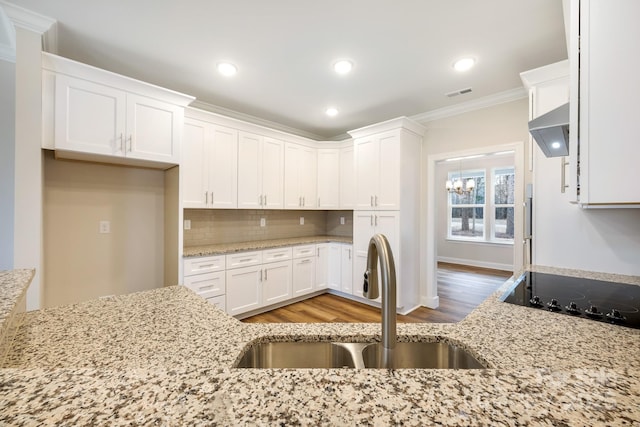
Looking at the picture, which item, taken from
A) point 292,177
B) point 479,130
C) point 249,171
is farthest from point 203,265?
point 479,130

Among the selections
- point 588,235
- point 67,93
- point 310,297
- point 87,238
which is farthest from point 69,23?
point 588,235

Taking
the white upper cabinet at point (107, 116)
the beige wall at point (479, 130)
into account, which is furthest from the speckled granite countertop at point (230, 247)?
the beige wall at point (479, 130)

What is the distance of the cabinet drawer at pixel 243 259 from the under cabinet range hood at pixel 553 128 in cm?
284

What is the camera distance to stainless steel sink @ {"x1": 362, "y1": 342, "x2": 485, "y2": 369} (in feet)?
2.77

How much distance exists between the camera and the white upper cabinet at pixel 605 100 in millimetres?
811

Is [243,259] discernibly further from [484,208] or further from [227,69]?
[484,208]

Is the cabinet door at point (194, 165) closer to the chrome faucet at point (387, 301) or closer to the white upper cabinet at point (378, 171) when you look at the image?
the white upper cabinet at point (378, 171)

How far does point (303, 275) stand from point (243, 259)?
3.17 ft

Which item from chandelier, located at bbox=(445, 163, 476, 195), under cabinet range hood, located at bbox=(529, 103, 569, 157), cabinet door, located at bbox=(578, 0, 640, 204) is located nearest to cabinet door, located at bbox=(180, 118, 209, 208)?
under cabinet range hood, located at bbox=(529, 103, 569, 157)

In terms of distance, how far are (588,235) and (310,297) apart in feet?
10.2

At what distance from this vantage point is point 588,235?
180 centimetres

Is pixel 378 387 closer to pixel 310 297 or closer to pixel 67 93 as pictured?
pixel 67 93

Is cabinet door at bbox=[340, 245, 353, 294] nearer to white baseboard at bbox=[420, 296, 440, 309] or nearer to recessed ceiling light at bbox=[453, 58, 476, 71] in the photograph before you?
white baseboard at bbox=[420, 296, 440, 309]

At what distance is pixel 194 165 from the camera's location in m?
2.96
